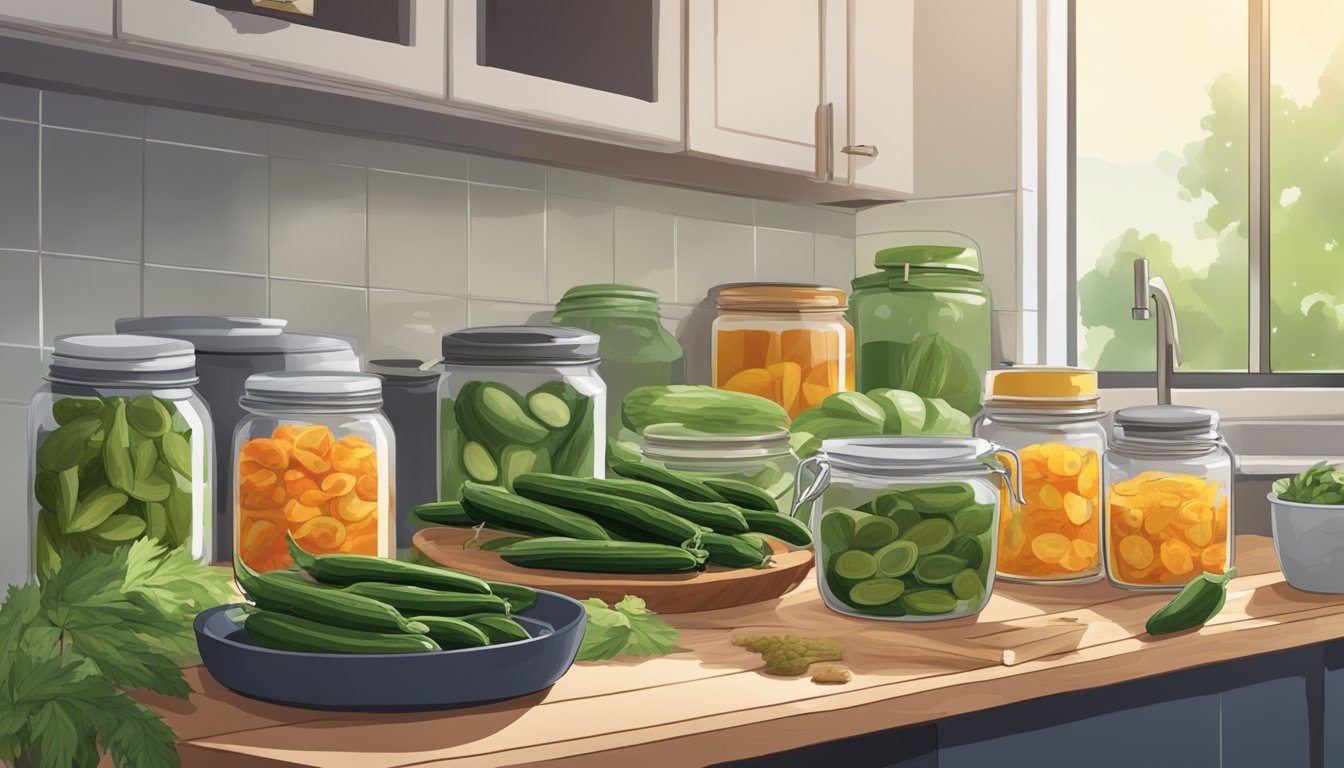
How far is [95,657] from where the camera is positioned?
79 cm

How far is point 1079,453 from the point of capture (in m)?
1.37

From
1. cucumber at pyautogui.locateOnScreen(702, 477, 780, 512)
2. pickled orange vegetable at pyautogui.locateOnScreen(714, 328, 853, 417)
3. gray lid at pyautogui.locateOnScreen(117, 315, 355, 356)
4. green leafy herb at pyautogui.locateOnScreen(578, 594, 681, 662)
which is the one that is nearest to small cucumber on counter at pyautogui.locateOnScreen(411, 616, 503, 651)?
green leafy herb at pyautogui.locateOnScreen(578, 594, 681, 662)

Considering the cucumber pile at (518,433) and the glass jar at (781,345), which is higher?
the glass jar at (781,345)

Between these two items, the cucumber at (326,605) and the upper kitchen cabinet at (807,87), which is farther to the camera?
the upper kitchen cabinet at (807,87)

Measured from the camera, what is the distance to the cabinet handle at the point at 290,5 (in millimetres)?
1265

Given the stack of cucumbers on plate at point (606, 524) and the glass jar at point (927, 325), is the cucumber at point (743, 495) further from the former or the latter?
the glass jar at point (927, 325)

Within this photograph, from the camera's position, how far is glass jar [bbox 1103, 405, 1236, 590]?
131 centimetres

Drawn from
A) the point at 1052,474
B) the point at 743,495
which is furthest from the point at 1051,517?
the point at 743,495

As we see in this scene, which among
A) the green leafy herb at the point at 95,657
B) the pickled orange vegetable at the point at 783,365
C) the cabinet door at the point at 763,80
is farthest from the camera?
the pickled orange vegetable at the point at 783,365

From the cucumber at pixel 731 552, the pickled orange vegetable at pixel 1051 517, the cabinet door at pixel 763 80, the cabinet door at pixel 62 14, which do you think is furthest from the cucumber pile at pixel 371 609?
the cabinet door at pixel 763 80

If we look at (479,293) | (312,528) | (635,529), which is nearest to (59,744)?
(312,528)

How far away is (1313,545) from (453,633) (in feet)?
3.22

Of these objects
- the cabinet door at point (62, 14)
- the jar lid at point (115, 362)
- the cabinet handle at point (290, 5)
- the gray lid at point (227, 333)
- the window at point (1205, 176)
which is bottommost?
the jar lid at point (115, 362)

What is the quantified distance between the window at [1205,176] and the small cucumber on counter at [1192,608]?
1602 cm
